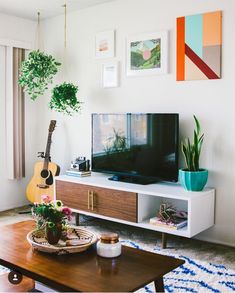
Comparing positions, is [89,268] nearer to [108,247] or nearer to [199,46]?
[108,247]

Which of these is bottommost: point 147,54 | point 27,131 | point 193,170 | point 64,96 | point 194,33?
point 193,170

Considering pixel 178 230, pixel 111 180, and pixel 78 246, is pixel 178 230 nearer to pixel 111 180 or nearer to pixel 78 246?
pixel 111 180

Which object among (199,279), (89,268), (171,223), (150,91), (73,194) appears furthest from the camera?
(73,194)

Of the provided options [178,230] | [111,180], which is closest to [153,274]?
[178,230]

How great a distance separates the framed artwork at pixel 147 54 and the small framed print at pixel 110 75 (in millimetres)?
173

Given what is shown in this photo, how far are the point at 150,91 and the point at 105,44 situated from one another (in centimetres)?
81

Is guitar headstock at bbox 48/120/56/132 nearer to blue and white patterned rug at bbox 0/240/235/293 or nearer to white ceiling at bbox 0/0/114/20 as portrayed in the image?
white ceiling at bbox 0/0/114/20

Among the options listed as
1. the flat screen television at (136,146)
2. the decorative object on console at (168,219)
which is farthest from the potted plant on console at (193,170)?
the decorative object on console at (168,219)

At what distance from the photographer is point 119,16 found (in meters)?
4.39

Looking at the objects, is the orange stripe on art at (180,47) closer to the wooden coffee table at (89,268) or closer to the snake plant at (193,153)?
the snake plant at (193,153)

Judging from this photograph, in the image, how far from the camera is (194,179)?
3582 millimetres

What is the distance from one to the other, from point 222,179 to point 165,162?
54cm

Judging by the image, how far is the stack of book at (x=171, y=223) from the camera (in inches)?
139

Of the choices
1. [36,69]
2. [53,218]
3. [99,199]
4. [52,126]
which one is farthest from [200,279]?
[36,69]
